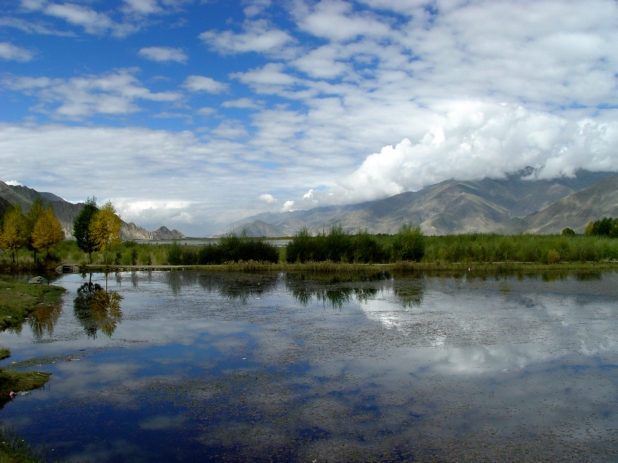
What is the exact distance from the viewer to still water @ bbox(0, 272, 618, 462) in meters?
7.01

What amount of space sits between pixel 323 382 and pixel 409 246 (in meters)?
30.4

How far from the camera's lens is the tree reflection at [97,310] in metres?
15.4

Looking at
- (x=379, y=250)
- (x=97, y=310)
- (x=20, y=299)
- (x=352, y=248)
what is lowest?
(x=97, y=310)

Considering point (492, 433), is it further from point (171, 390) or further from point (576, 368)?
point (171, 390)

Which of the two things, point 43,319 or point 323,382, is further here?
point 43,319

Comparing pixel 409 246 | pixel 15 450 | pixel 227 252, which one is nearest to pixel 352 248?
pixel 409 246

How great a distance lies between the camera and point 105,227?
135 ft

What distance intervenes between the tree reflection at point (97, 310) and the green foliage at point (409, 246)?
75.3ft

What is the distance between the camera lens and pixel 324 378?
32.6 ft

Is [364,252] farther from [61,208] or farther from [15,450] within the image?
[61,208]

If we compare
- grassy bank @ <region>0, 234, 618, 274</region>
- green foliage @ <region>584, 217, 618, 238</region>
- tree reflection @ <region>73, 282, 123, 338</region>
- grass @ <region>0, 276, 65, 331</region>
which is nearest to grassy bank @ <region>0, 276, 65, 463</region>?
grass @ <region>0, 276, 65, 331</region>

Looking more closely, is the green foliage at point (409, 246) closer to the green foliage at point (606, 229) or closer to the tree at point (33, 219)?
the tree at point (33, 219)

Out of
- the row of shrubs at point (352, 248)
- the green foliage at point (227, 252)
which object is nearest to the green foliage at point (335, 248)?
the row of shrubs at point (352, 248)

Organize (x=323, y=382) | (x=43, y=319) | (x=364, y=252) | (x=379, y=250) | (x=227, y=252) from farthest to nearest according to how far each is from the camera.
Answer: (x=227, y=252) → (x=379, y=250) → (x=364, y=252) → (x=43, y=319) → (x=323, y=382)
